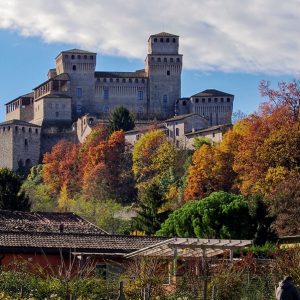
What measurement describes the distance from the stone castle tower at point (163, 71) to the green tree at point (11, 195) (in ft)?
162

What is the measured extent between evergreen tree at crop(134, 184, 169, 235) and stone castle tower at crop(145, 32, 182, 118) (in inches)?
2023

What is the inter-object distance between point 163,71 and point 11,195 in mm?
54979

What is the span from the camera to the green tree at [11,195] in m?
Result: 62.5

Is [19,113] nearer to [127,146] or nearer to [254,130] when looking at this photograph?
[127,146]

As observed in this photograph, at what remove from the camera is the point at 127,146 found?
9762 centimetres

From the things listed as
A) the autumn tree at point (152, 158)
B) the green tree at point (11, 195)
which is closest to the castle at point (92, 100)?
the autumn tree at point (152, 158)

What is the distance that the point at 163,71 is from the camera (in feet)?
383

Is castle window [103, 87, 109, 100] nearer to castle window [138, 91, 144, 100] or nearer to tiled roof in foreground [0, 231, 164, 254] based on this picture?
castle window [138, 91, 144, 100]

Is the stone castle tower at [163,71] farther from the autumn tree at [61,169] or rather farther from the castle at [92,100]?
the autumn tree at [61,169]

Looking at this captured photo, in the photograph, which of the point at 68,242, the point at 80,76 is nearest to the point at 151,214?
the point at 68,242

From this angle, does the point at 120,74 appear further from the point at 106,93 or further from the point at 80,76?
the point at 80,76

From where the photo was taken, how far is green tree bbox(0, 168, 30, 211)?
6250 cm

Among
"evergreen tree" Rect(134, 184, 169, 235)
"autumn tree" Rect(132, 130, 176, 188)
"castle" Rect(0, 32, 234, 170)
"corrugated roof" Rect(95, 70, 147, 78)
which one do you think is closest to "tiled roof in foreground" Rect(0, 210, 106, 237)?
"evergreen tree" Rect(134, 184, 169, 235)

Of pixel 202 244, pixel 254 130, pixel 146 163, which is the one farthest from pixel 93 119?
pixel 202 244
